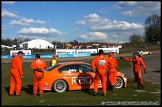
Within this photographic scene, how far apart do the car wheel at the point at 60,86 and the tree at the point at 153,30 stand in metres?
117

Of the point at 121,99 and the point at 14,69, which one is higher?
the point at 14,69

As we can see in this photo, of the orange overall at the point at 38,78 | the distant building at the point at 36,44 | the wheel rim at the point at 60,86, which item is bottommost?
the wheel rim at the point at 60,86

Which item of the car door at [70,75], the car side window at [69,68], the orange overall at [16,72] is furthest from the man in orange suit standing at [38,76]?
the car side window at [69,68]

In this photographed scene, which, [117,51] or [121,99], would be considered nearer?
[121,99]

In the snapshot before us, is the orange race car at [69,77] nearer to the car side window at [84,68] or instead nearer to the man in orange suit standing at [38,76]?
the car side window at [84,68]

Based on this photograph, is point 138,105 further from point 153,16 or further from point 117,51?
point 153,16

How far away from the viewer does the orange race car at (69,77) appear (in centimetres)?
1395

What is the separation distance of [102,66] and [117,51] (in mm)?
67139

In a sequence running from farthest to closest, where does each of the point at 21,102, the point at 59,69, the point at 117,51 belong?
the point at 117,51 → the point at 59,69 → the point at 21,102

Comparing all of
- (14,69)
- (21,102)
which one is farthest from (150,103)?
(14,69)

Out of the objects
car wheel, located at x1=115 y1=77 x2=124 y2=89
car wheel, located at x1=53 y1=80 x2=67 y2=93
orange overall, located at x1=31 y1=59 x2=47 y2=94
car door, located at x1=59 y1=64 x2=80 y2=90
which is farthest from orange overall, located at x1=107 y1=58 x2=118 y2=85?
orange overall, located at x1=31 y1=59 x2=47 y2=94

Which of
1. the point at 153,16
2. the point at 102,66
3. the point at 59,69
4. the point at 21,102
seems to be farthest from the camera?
the point at 153,16

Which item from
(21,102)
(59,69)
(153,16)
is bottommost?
(21,102)

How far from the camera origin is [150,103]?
414 inches
